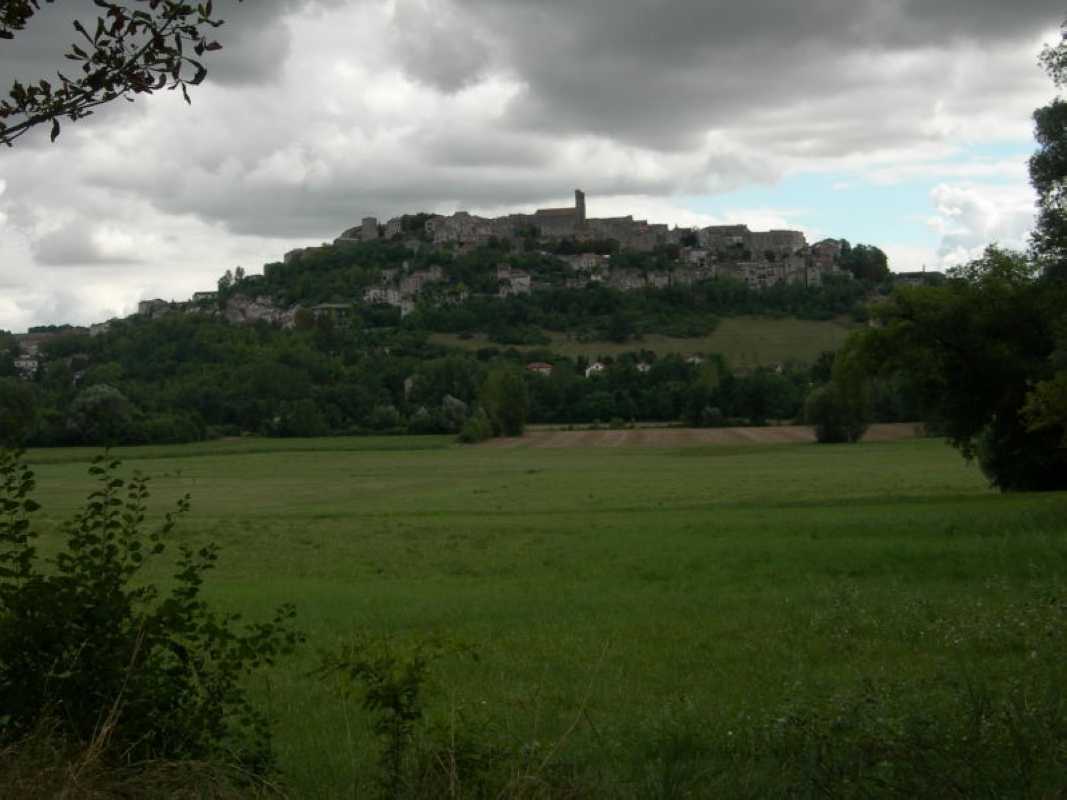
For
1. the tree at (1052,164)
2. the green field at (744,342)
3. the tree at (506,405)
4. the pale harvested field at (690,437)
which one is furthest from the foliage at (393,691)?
the green field at (744,342)

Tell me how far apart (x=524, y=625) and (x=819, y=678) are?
5304 mm

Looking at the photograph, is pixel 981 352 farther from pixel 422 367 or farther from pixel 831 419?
pixel 422 367

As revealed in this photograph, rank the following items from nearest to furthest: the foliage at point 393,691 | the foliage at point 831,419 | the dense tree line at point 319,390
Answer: the foliage at point 393,691 → the foliage at point 831,419 → the dense tree line at point 319,390

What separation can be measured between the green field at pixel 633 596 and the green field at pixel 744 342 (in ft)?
345

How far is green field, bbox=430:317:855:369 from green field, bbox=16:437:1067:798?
4137 inches

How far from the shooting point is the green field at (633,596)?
8586 millimetres

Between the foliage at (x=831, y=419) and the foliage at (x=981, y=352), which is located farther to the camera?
the foliage at (x=831, y=419)

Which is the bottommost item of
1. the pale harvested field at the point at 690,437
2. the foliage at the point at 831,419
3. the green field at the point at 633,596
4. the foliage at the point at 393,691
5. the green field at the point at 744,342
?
the pale harvested field at the point at 690,437

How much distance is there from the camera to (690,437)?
95688 mm

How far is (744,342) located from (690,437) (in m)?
71.8

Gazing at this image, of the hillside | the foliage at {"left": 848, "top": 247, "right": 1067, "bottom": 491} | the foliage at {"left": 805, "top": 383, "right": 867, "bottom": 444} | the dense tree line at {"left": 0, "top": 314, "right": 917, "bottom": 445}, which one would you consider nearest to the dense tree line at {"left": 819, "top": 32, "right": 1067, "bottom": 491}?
the foliage at {"left": 848, "top": 247, "right": 1067, "bottom": 491}

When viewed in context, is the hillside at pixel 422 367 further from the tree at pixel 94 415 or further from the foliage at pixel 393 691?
the foliage at pixel 393 691

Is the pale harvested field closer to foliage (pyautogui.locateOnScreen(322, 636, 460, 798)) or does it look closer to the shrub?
the shrub

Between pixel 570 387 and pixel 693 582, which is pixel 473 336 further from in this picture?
pixel 693 582
